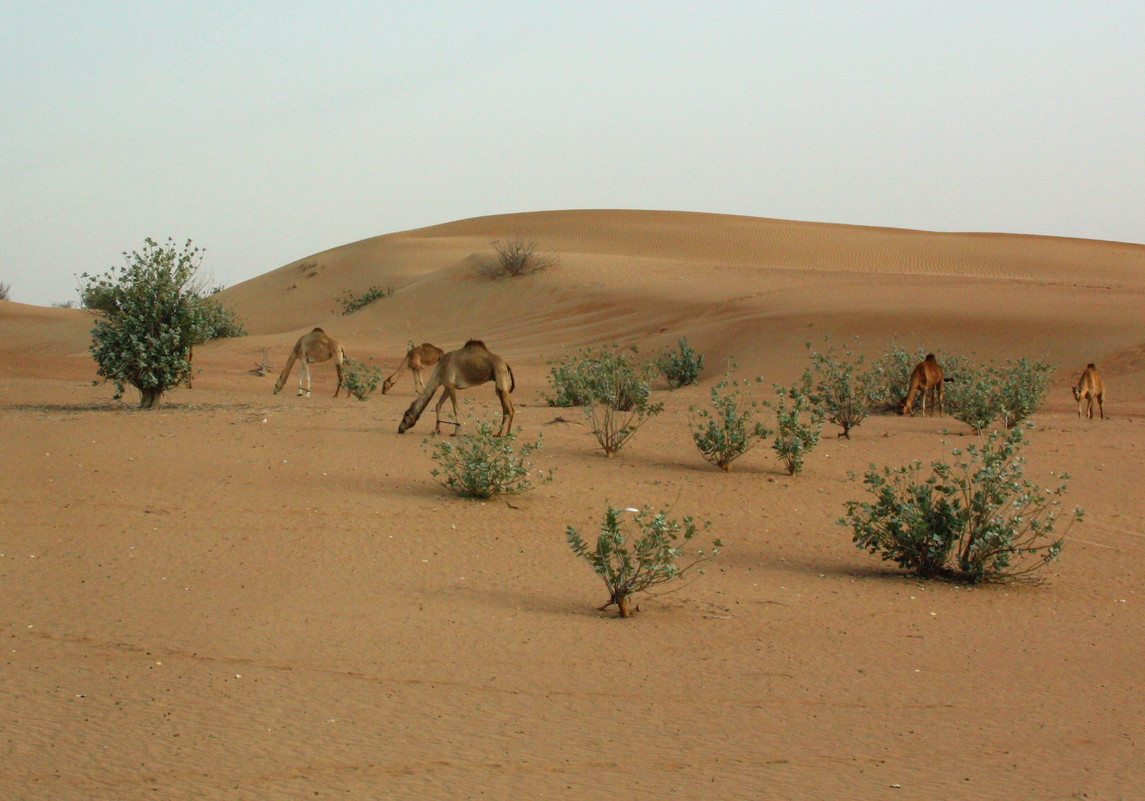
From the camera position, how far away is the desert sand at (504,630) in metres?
4.84

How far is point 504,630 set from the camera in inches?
276

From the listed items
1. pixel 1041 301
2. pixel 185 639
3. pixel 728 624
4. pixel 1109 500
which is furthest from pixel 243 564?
pixel 1041 301

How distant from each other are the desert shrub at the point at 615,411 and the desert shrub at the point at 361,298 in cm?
3126

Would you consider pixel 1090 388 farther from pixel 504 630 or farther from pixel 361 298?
pixel 361 298

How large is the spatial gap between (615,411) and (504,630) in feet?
32.4

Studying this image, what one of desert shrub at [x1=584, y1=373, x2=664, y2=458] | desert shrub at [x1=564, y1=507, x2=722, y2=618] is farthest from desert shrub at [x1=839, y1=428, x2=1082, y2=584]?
desert shrub at [x1=584, y1=373, x2=664, y2=458]

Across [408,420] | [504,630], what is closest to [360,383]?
[408,420]

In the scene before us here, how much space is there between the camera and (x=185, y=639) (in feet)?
21.2

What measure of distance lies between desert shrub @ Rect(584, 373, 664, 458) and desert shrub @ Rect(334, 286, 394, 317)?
103 feet

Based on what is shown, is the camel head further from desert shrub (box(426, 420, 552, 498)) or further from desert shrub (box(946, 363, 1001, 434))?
desert shrub (box(946, 363, 1001, 434))

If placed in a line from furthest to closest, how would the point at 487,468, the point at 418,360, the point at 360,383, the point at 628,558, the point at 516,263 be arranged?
1. the point at 516,263
2. the point at 418,360
3. the point at 360,383
4. the point at 487,468
5. the point at 628,558

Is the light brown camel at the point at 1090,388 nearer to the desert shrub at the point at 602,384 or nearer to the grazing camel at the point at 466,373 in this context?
the desert shrub at the point at 602,384

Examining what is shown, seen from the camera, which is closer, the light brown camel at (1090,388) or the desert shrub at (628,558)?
the desert shrub at (628,558)

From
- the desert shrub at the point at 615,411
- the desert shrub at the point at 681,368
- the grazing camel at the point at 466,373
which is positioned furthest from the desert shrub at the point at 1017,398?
the desert shrub at the point at 681,368
